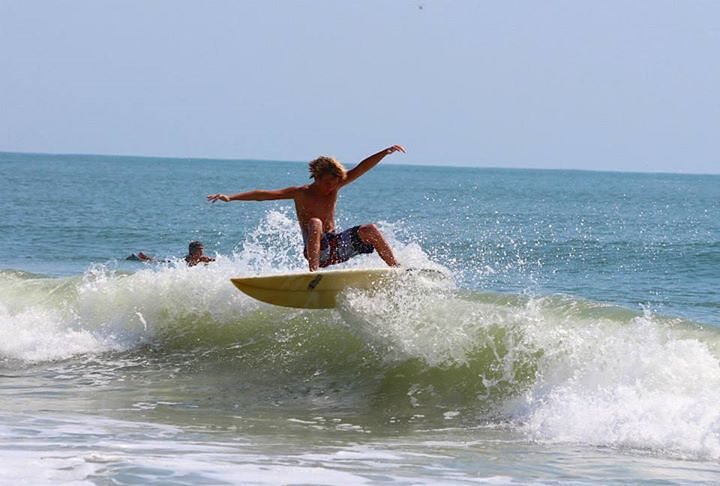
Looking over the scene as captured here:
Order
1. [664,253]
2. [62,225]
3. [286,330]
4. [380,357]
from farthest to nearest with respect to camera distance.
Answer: [62,225]
[664,253]
[286,330]
[380,357]

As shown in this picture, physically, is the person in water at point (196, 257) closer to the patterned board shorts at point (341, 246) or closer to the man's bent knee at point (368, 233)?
the patterned board shorts at point (341, 246)

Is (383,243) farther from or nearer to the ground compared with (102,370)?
farther from the ground

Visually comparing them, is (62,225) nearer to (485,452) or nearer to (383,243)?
(383,243)

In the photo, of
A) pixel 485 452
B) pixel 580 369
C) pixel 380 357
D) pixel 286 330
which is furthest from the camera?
pixel 286 330

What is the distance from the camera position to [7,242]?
106 ft

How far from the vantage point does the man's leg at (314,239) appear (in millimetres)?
11008

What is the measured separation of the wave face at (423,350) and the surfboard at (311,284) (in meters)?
0.25

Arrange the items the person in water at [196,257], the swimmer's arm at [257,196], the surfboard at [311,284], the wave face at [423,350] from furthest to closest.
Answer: the person in water at [196,257] < the surfboard at [311,284] < the swimmer's arm at [257,196] < the wave face at [423,350]

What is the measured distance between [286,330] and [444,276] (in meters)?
3.05

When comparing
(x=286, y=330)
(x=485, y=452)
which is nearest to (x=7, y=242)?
(x=286, y=330)

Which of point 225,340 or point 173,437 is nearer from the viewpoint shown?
point 173,437

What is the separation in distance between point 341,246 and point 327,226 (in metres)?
0.27

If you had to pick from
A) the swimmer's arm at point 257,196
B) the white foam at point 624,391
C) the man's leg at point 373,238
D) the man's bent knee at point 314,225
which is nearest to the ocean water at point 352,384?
the white foam at point 624,391

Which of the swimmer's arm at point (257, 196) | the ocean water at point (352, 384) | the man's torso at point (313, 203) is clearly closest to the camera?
the ocean water at point (352, 384)
